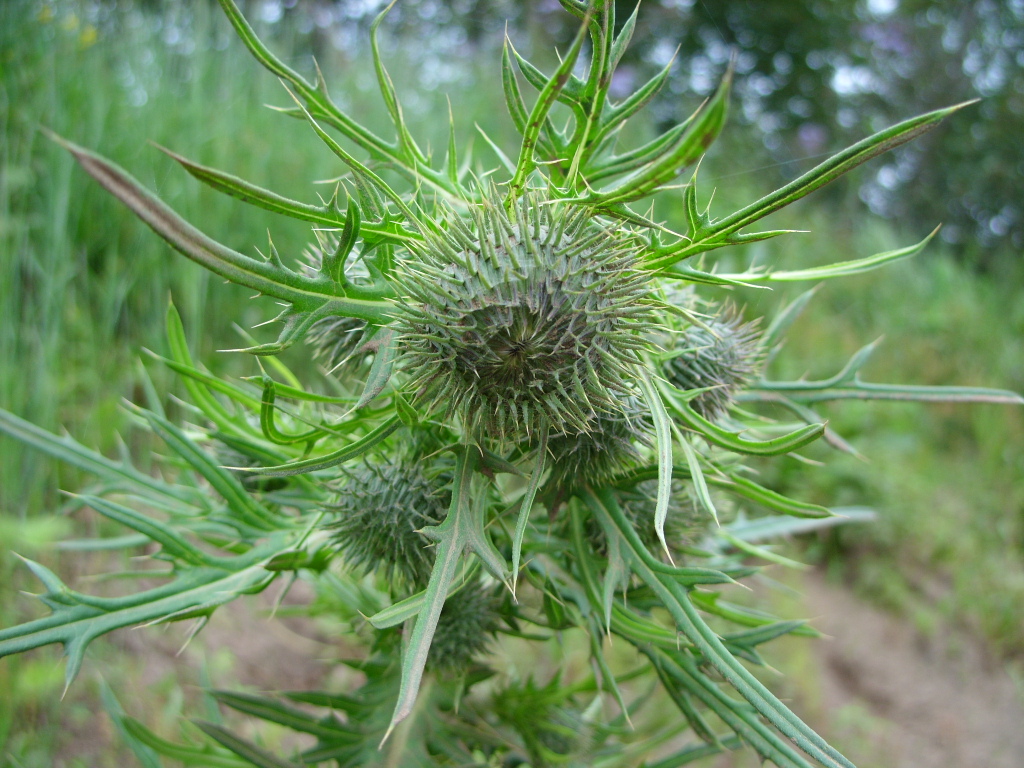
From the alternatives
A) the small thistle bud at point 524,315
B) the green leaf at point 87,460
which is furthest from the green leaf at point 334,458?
the green leaf at point 87,460

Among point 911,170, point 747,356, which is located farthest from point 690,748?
point 911,170

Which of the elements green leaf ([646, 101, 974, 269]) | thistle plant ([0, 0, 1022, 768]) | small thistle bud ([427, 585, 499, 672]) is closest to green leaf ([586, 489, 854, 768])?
thistle plant ([0, 0, 1022, 768])

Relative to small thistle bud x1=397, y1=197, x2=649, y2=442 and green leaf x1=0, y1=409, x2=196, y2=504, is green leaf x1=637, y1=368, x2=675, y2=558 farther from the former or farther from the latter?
green leaf x1=0, y1=409, x2=196, y2=504

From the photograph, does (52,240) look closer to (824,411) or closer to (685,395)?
(685,395)

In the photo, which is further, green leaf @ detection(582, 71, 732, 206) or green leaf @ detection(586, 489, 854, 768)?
green leaf @ detection(586, 489, 854, 768)

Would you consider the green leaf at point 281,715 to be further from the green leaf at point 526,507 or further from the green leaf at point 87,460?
the green leaf at point 526,507

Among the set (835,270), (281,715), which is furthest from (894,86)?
(281,715)

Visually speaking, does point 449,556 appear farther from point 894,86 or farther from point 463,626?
point 894,86
